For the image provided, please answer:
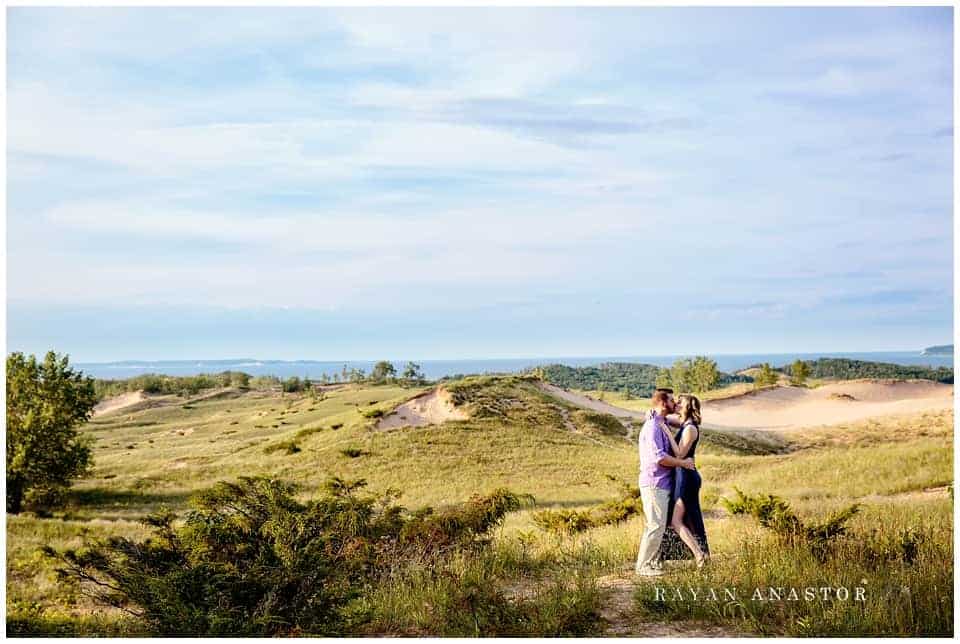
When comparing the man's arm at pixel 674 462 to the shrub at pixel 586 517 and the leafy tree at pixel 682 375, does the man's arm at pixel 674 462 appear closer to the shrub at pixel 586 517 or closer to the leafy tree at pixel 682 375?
the shrub at pixel 586 517

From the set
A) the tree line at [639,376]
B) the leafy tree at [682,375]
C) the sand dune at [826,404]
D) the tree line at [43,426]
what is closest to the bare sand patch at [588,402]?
the tree line at [639,376]

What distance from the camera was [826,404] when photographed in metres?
29.3

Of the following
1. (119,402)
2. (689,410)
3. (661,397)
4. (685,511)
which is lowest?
(685,511)

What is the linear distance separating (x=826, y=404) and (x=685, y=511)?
2506cm

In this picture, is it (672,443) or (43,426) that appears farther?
(43,426)

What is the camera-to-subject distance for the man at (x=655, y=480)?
6.63 meters

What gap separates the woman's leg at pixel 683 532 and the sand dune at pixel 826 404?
21499 millimetres

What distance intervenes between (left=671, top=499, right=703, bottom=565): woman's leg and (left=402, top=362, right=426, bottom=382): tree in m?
27.2

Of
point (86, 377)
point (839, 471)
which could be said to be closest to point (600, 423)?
point (839, 471)

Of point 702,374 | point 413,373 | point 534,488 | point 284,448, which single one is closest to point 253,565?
point 534,488

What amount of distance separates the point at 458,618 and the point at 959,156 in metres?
5.61

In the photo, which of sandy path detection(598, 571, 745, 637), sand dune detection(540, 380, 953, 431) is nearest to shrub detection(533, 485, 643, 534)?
sandy path detection(598, 571, 745, 637)

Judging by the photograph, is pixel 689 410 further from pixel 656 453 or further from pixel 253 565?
pixel 253 565

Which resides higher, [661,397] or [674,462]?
[661,397]
